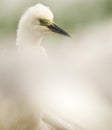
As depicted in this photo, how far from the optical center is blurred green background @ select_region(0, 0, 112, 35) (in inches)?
53.7

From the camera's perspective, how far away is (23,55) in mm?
1283

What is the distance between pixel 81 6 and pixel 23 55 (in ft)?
0.75

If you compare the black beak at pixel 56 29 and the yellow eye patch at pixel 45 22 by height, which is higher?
the yellow eye patch at pixel 45 22

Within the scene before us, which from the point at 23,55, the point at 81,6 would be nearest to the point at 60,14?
the point at 81,6

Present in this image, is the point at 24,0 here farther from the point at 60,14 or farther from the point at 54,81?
the point at 54,81

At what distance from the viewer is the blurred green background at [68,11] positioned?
136 centimetres

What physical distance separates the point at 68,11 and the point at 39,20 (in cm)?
16

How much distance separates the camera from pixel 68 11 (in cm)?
139

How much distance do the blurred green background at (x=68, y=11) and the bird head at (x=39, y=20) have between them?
90 millimetres

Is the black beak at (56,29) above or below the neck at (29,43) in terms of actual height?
above

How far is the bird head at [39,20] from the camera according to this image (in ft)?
4.05

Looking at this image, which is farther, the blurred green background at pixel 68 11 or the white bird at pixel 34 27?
the blurred green background at pixel 68 11

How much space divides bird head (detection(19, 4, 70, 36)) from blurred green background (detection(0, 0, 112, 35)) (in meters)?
0.09

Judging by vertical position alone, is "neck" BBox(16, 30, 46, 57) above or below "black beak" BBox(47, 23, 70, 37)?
below
